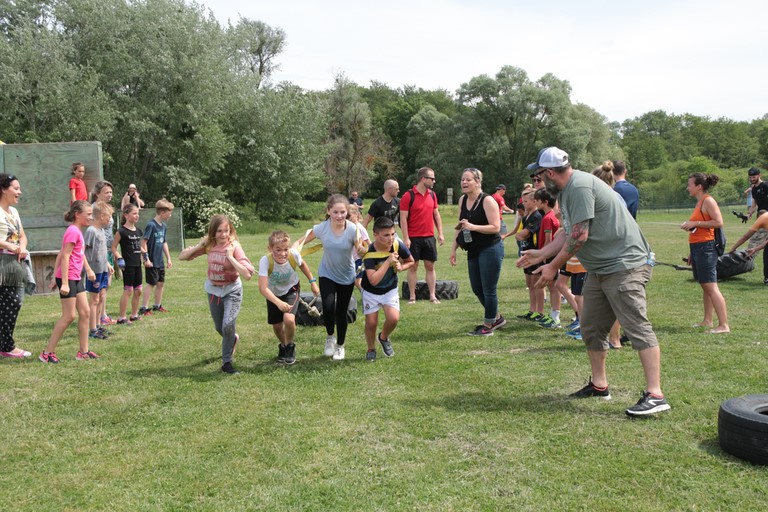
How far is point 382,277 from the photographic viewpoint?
661cm

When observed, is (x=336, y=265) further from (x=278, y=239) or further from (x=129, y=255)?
(x=129, y=255)

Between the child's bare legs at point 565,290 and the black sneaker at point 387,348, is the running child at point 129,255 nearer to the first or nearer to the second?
the black sneaker at point 387,348

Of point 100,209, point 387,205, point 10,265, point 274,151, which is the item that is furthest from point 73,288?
point 274,151

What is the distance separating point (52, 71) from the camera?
79.1 feet

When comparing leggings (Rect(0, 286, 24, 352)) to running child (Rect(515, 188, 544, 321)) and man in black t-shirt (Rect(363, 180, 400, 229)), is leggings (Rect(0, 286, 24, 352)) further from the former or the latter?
running child (Rect(515, 188, 544, 321))

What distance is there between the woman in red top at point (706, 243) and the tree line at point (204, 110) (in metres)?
23.4

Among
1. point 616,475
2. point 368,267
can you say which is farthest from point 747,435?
point 368,267

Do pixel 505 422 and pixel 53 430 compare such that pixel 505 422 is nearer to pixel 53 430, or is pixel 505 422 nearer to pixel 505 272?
pixel 53 430

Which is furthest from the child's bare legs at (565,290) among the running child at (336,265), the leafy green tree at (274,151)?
the leafy green tree at (274,151)

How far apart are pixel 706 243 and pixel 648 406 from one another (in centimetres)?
380

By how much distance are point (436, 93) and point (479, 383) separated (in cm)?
9035

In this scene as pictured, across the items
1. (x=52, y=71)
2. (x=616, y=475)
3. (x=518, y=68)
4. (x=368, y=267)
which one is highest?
(x=518, y=68)

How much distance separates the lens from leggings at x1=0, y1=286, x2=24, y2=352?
6934 millimetres

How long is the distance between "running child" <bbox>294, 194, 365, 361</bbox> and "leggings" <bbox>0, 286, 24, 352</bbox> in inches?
130
